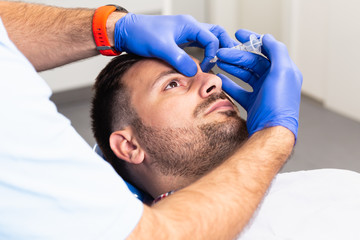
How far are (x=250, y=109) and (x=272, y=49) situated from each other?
176 millimetres

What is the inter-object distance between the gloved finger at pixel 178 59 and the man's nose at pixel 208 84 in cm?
5

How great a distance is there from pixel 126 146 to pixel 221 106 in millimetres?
306

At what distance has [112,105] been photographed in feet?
4.56

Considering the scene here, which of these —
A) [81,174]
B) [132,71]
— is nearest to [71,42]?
[132,71]

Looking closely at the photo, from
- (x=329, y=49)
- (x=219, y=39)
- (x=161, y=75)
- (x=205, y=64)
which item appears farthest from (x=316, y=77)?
(x=161, y=75)

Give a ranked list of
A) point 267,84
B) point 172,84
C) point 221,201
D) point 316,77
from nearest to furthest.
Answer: point 221,201, point 267,84, point 172,84, point 316,77

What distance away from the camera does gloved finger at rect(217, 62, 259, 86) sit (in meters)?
1.35

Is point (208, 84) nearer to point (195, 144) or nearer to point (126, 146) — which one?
point (195, 144)

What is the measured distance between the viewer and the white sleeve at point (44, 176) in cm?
66

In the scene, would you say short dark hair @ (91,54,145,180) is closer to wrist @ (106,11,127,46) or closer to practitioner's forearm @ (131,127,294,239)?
wrist @ (106,11,127,46)

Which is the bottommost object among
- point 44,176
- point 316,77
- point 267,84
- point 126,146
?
point 316,77

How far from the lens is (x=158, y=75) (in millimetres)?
1349

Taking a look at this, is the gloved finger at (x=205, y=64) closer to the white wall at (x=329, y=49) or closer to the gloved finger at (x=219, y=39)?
the gloved finger at (x=219, y=39)

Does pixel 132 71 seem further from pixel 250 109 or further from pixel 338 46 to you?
pixel 338 46
